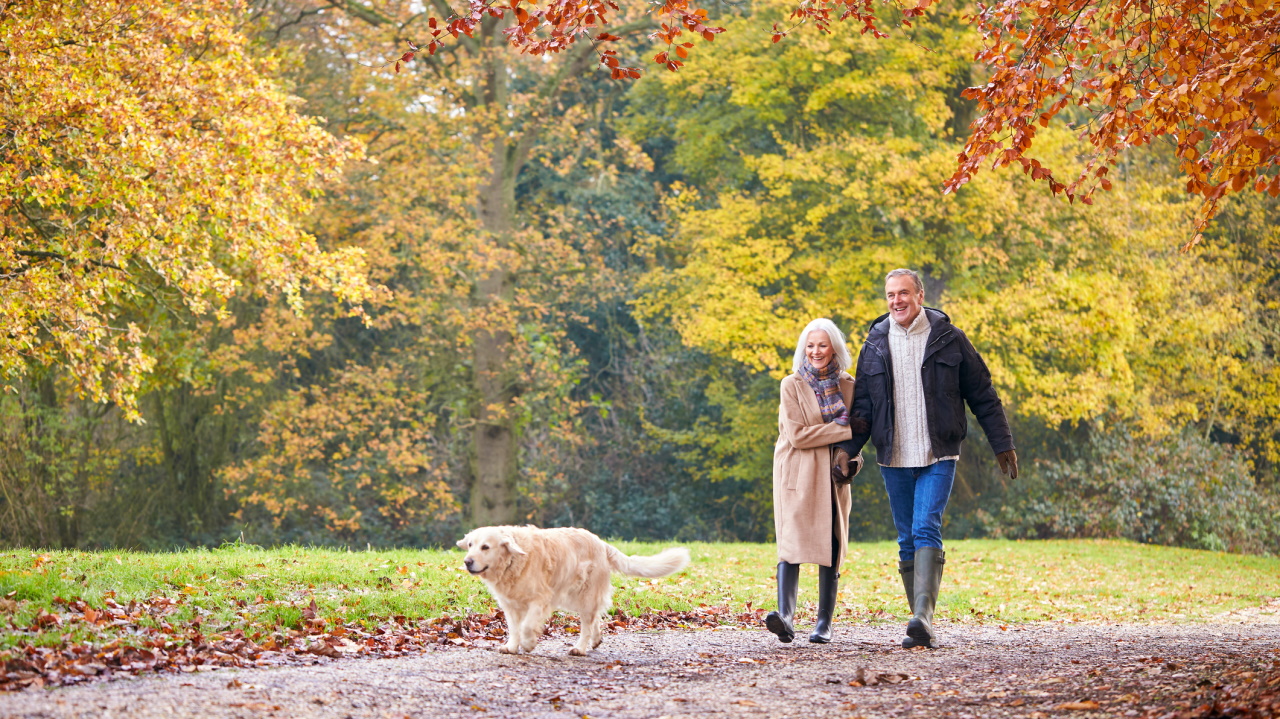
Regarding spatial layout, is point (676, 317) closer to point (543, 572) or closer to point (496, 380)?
point (496, 380)

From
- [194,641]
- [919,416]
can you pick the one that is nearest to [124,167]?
[194,641]

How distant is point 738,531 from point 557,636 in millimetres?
17198

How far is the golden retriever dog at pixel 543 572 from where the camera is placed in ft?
19.5

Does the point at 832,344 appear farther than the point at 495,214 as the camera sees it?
No

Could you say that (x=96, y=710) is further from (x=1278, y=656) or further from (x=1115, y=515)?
(x=1115, y=515)

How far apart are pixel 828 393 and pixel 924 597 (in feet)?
4.27

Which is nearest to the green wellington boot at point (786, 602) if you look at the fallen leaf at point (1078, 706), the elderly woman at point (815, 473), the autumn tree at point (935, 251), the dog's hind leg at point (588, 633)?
the elderly woman at point (815, 473)

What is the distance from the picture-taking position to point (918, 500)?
21.1 feet

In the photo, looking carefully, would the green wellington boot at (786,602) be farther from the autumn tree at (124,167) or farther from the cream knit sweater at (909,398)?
the autumn tree at (124,167)

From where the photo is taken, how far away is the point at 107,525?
18078mm

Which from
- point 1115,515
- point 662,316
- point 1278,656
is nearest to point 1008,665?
point 1278,656

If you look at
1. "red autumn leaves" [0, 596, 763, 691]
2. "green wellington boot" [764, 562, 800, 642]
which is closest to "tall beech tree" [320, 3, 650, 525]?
"red autumn leaves" [0, 596, 763, 691]

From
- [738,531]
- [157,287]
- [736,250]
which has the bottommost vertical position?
[738,531]

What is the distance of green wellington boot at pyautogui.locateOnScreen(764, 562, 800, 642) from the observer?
6414mm
